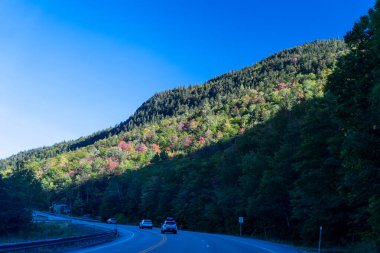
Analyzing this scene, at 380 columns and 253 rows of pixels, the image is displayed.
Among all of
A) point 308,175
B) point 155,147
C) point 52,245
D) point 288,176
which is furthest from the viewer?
point 155,147

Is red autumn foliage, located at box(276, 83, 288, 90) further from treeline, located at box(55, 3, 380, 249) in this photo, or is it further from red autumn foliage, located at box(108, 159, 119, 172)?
treeline, located at box(55, 3, 380, 249)

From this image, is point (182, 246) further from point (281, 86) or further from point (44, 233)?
point (281, 86)

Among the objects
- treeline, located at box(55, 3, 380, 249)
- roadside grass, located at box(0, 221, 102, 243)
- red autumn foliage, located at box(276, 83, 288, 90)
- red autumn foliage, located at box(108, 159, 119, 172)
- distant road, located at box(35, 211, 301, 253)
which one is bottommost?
roadside grass, located at box(0, 221, 102, 243)

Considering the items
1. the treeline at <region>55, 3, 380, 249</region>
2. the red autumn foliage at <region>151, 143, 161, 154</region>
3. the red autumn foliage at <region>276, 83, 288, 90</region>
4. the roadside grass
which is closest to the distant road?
the treeline at <region>55, 3, 380, 249</region>

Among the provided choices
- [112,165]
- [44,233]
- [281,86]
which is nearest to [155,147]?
[112,165]

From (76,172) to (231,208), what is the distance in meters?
118

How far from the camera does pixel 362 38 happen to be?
64.7 ft

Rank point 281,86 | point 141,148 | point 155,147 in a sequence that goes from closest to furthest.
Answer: point 155,147
point 141,148
point 281,86

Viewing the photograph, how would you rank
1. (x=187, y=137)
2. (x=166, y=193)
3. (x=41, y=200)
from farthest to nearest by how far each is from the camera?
1. (x=187, y=137)
2. (x=41, y=200)
3. (x=166, y=193)

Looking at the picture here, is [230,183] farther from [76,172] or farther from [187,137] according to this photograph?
[76,172]

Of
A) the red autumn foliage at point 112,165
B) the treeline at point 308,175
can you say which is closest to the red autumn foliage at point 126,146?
the red autumn foliage at point 112,165

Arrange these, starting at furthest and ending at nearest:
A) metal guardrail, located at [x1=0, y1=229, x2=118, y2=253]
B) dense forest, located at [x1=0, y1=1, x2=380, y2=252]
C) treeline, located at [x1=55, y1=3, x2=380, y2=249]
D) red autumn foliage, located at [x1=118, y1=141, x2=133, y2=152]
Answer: red autumn foliage, located at [x1=118, y1=141, x2=133, y2=152] → dense forest, located at [x1=0, y1=1, x2=380, y2=252] → treeline, located at [x1=55, y1=3, x2=380, y2=249] → metal guardrail, located at [x1=0, y1=229, x2=118, y2=253]

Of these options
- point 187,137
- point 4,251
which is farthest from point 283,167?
point 187,137

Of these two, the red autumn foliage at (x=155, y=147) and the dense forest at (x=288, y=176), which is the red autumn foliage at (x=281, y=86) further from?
the red autumn foliage at (x=155, y=147)
